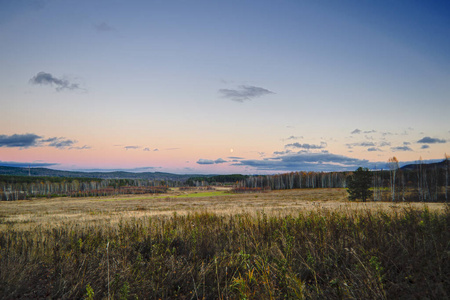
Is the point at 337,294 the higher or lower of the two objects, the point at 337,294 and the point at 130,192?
the higher

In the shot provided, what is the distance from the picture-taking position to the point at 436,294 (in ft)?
10.3

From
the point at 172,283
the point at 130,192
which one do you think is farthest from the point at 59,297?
the point at 130,192

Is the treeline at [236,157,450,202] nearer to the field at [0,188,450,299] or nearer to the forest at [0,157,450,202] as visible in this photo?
the forest at [0,157,450,202]

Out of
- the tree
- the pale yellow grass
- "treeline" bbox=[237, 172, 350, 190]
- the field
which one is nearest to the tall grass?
the field

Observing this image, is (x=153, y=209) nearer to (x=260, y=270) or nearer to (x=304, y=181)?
(x=260, y=270)

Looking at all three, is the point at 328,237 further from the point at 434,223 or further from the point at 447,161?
the point at 447,161

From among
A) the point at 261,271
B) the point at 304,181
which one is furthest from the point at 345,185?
the point at 261,271

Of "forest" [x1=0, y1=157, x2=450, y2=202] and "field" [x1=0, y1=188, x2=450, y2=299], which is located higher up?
"field" [x1=0, y1=188, x2=450, y2=299]

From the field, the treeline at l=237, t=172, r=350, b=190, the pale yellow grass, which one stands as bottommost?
the treeline at l=237, t=172, r=350, b=190

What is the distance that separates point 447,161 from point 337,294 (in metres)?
93.9

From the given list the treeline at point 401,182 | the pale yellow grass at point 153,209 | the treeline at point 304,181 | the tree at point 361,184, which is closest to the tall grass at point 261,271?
the pale yellow grass at point 153,209

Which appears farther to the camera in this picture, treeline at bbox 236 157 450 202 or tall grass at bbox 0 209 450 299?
treeline at bbox 236 157 450 202

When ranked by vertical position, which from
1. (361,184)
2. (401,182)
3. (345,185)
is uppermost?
(361,184)

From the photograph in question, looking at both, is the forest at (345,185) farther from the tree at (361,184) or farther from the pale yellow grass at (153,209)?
the pale yellow grass at (153,209)
